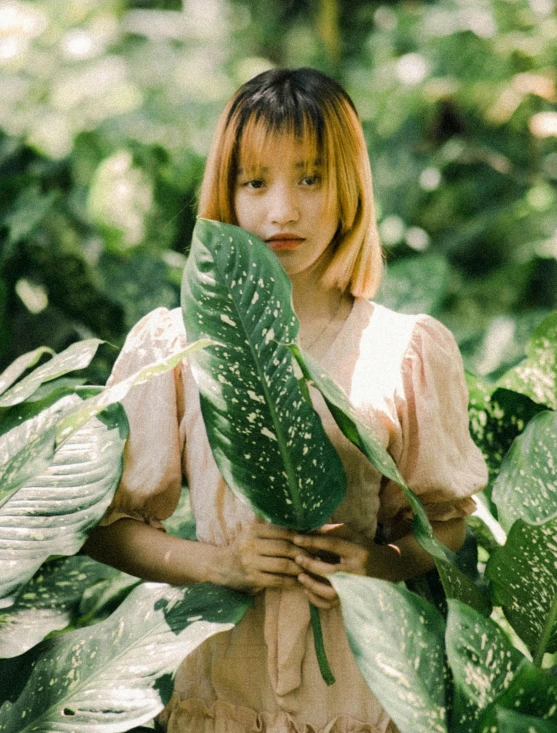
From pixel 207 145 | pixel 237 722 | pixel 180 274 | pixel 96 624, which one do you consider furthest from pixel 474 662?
pixel 207 145

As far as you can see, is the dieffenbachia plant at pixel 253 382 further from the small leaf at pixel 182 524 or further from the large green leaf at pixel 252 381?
the small leaf at pixel 182 524

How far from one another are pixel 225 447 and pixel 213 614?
154 mm

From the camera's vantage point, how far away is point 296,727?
0.85 meters

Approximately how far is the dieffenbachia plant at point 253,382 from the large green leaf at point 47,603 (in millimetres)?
281

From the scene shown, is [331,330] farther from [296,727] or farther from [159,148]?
[159,148]

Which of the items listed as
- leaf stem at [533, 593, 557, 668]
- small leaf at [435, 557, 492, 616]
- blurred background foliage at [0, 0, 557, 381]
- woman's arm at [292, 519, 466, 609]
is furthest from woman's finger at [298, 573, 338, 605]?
blurred background foliage at [0, 0, 557, 381]

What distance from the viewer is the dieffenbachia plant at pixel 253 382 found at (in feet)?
2.69

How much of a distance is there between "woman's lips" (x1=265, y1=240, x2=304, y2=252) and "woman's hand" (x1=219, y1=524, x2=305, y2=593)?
0.91ft

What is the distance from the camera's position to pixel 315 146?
892 mm

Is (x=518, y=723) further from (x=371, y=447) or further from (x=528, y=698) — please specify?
(x=371, y=447)

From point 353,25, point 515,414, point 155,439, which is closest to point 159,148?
point 515,414

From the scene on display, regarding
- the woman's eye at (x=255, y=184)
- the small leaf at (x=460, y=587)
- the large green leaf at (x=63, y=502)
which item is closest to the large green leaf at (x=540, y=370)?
the small leaf at (x=460, y=587)

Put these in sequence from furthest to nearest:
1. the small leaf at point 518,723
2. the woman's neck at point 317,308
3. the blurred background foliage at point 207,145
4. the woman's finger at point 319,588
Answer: the blurred background foliage at point 207,145
the woman's neck at point 317,308
the woman's finger at point 319,588
the small leaf at point 518,723

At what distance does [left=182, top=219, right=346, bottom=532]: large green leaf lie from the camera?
2.70 ft
